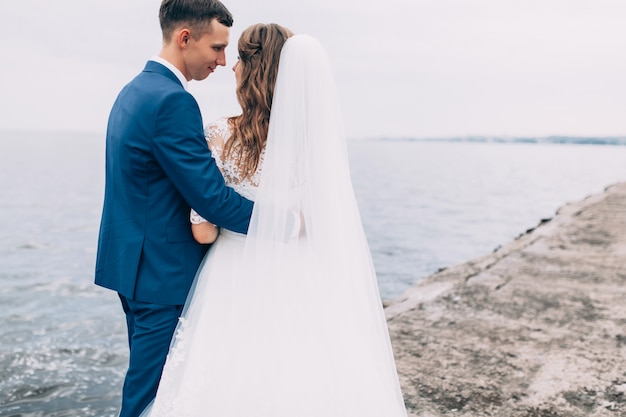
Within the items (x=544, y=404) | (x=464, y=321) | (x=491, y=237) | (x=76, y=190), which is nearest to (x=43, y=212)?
(x=76, y=190)

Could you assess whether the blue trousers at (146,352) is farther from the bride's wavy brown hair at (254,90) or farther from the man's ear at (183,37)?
the man's ear at (183,37)

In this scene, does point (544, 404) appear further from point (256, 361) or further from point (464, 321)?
point (256, 361)

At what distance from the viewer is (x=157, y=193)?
234 cm

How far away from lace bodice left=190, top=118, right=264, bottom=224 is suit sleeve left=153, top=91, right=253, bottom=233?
0.11 m

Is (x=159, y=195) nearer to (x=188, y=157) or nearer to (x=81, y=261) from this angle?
(x=188, y=157)

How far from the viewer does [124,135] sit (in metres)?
2.31

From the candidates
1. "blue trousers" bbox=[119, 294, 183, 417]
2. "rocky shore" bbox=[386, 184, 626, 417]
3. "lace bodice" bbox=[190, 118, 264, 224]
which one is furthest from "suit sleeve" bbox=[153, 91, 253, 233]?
"rocky shore" bbox=[386, 184, 626, 417]

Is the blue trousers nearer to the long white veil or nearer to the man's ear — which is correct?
the long white veil

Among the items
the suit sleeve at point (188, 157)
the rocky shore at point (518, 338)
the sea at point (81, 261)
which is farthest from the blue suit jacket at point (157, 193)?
the sea at point (81, 261)

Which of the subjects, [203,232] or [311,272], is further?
[311,272]

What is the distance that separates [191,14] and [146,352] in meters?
1.38

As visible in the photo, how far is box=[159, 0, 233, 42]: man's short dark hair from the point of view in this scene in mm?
2365

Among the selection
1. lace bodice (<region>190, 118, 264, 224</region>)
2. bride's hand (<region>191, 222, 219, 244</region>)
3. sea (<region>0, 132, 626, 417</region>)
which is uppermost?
lace bodice (<region>190, 118, 264, 224</region>)

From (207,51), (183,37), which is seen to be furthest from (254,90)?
(183,37)
